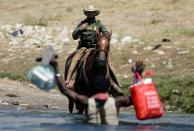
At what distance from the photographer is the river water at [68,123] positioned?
1169cm

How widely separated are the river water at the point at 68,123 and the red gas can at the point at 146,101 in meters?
0.49

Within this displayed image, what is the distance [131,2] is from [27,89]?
12.9m

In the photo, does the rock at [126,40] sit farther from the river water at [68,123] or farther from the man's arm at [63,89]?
the man's arm at [63,89]

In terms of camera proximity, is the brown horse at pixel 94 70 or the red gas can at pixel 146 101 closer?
the red gas can at pixel 146 101

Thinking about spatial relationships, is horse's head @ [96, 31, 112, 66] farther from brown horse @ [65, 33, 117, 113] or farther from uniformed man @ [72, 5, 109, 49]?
uniformed man @ [72, 5, 109, 49]

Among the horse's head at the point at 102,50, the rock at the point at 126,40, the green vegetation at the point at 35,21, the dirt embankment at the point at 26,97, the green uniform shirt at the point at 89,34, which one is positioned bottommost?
the dirt embankment at the point at 26,97

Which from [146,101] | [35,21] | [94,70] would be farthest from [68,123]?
[35,21]

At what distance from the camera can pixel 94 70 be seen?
13203 mm

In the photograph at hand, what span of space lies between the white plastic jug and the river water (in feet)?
3.01

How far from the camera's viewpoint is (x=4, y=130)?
452 inches

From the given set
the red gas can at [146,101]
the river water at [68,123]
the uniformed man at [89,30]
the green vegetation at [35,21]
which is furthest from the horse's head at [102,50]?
the green vegetation at [35,21]

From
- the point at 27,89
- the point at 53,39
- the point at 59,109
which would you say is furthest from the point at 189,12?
the point at 59,109

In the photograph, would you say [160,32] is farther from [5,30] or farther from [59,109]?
[59,109]

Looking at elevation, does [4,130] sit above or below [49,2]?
below
